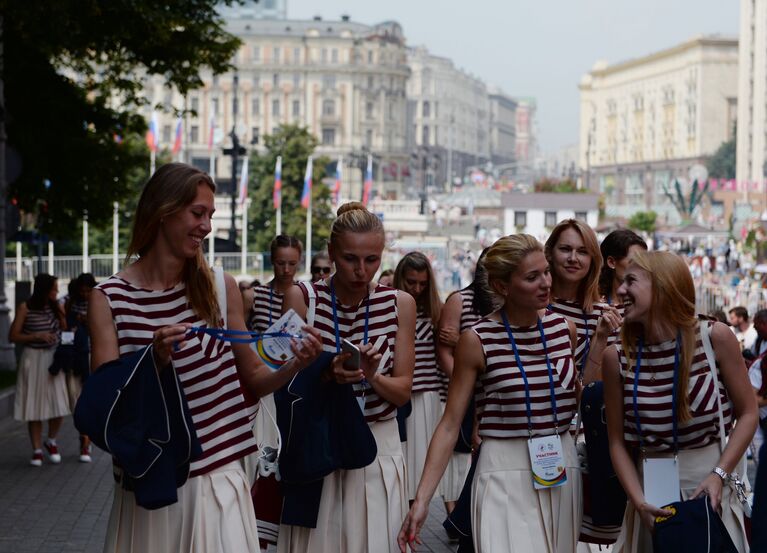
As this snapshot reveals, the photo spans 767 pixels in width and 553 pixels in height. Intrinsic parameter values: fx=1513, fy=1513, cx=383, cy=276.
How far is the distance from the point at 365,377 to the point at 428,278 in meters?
4.46

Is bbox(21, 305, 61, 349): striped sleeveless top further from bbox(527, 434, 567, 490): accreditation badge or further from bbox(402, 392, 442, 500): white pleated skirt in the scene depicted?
bbox(527, 434, 567, 490): accreditation badge

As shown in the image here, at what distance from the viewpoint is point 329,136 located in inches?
6319

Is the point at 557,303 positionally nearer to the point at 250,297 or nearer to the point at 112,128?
the point at 250,297

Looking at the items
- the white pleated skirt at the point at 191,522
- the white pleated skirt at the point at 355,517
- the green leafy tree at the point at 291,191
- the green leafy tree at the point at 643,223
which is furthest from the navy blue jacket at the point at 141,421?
the green leafy tree at the point at 643,223

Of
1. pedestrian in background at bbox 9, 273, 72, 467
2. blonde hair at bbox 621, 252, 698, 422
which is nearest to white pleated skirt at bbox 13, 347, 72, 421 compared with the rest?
pedestrian in background at bbox 9, 273, 72, 467

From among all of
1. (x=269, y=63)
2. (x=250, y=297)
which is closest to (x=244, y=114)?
(x=269, y=63)

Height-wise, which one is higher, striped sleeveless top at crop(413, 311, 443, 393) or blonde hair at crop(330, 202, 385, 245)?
blonde hair at crop(330, 202, 385, 245)

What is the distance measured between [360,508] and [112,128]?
70.3 feet

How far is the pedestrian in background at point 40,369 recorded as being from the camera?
518 inches

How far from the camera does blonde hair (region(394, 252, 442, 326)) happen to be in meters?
9.22

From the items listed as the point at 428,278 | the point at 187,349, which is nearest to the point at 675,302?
the point at 187,349

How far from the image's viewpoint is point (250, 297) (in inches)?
413

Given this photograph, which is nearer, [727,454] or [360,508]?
[727,454]

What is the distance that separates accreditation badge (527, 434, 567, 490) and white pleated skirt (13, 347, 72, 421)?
875 centimetres
